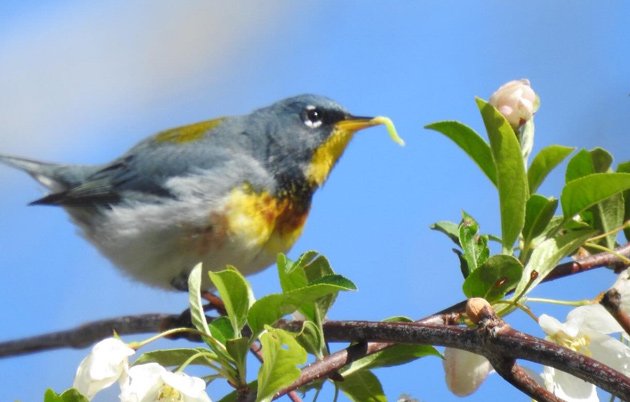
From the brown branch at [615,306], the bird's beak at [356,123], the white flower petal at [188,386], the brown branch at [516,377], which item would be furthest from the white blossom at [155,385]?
the bird's beak at [356,123]

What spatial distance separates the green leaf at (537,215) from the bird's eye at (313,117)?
9.29 ft

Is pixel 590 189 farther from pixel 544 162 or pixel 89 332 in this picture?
pixel 89 332

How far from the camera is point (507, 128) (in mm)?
1742

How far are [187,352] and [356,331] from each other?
302 millimetres

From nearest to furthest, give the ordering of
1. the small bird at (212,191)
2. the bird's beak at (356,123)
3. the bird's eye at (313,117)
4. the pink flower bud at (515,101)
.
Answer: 1. the pink flower bud at (515,101)
2. the small bird at (212,191)
3. the bird's beak at (356,123)
4. the bird's eye at (313,117)

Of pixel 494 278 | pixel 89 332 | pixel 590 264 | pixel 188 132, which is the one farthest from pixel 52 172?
pixel 494 278

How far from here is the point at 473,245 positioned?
1.69 m

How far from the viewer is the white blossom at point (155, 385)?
137cm

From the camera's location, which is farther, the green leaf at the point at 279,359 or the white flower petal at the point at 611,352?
the white flower petal at the point at 611,352

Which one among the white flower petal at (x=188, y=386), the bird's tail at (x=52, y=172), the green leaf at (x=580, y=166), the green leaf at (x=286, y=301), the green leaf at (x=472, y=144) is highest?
the bird's tail at (x=52, y=172)

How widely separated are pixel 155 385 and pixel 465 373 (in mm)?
568

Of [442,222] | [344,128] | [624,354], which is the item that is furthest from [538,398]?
[344,128]

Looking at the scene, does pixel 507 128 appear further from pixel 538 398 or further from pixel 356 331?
pixel 538 398

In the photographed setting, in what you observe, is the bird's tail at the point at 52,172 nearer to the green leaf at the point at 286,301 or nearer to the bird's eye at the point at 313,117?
the bird's eye at the point at 313,117
